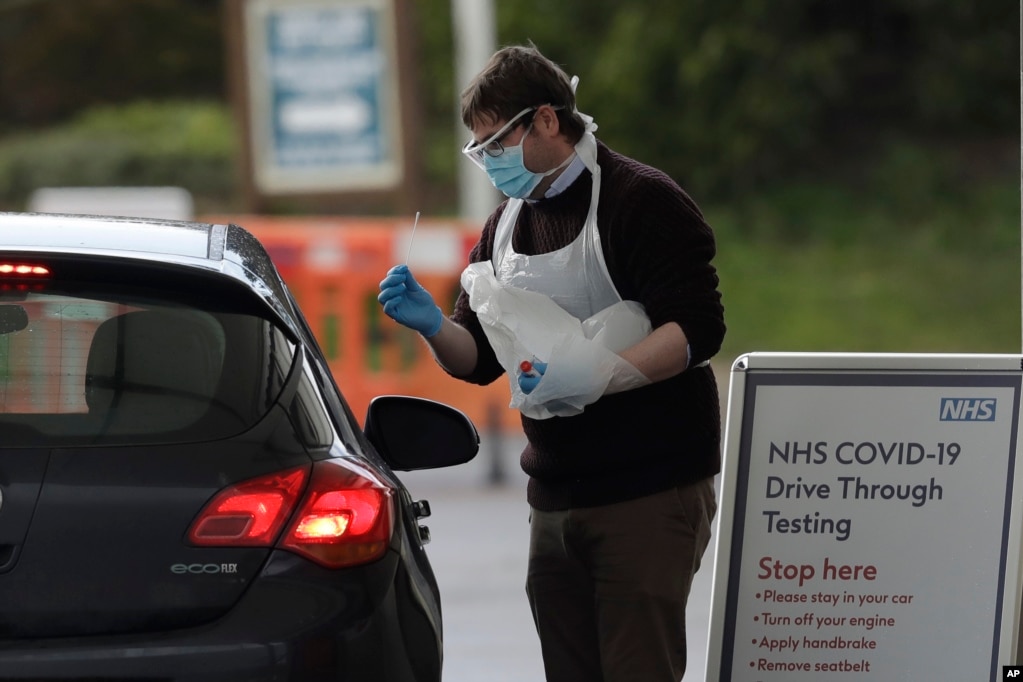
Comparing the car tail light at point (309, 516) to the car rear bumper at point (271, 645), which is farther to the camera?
the car tail light at point (309, 516)

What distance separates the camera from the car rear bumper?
279 centimetres

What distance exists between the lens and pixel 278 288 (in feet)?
11.2

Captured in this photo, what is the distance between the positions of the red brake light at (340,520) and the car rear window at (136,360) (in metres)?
0.16

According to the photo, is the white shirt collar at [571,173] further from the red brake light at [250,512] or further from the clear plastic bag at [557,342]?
the red brake light at [250,512]

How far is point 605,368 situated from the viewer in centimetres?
359

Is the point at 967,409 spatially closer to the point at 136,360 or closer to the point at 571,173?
the point at 571,173

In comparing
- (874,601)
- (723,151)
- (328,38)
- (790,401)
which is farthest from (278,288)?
(723,151)

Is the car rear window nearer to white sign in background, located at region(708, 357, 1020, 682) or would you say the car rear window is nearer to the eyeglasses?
the eyeglasses

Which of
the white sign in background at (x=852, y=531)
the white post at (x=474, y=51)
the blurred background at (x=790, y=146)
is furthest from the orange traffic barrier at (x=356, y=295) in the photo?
the blurred background at (x=790, y=146)

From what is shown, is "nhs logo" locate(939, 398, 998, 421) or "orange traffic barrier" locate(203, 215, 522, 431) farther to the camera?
"orange traffic barrier" locate(203, 215, 522, 431)

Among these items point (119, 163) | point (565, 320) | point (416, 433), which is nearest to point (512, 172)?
point (565, 320)

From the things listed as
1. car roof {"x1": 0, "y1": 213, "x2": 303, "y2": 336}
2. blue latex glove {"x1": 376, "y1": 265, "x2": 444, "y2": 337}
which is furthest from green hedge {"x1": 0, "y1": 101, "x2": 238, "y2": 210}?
car roof {"x1": 0, "y1": 213, "x2": 303, "y2": 336}

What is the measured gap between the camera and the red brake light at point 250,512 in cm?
289

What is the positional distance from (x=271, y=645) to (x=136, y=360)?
539mm
